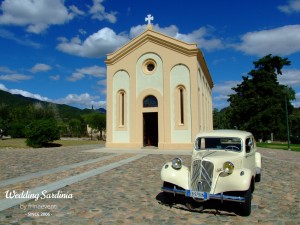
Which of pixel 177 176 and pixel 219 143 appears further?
pixel 219 143

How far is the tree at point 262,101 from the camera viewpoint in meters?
38.6

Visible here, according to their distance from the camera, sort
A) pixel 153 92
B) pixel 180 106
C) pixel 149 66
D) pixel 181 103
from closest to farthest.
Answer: pixel 180 106
pixel 181 103
pixel 153 92
pixel 149 66

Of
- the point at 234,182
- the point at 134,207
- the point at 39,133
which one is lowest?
the point at 134,207

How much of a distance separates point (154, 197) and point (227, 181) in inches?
79.2

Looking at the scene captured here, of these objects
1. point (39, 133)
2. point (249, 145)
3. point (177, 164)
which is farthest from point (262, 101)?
point (177, 164)

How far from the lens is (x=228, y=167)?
5.54 metres

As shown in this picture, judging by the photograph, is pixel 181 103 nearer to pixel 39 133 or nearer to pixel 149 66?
pixel 149 66

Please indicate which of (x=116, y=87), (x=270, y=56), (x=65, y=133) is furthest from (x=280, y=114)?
(x=65, y=133)

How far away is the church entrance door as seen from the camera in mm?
23000

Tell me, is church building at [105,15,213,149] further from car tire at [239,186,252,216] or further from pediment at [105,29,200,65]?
car tire at [239,186,252,216]

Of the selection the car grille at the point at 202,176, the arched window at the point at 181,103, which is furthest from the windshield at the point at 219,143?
the arched window at the point at 181,103

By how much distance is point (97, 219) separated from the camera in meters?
4.82

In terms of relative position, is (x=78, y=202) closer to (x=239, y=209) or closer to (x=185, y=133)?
(x=239, y=209)

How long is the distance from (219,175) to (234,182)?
0.36 metres
